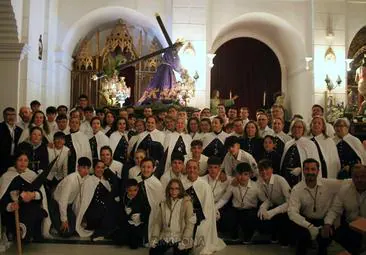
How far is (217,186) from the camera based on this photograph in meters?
5.54

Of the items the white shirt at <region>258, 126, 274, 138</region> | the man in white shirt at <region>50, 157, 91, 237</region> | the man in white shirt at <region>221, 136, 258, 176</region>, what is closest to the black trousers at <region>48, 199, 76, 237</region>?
the man in white shirt at <region>50, 157, 91, 237</region>

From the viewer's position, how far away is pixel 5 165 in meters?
6.46

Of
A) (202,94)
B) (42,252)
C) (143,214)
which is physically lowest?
(42,252)

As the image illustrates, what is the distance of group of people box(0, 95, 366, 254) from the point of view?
15.0ft

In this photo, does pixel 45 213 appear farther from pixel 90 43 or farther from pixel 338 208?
pixel 90 43

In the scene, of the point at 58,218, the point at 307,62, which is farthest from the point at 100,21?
the point at 58,218

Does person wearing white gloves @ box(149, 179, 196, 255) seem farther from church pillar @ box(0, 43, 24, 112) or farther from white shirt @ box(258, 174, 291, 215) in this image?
church pillar @ box(0, 43, 24, 112)

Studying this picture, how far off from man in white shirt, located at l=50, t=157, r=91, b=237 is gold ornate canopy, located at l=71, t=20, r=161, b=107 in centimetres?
743

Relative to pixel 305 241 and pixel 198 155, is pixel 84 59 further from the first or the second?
pixel 305 241

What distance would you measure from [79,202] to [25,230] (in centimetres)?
83

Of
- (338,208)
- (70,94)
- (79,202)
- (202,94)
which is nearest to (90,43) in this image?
(70,94)

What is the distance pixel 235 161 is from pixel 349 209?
5.65 feet

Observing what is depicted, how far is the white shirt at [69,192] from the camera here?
5340 millimetres

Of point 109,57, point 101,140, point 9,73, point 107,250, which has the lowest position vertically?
point 107,250
